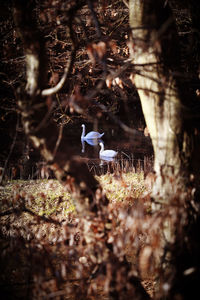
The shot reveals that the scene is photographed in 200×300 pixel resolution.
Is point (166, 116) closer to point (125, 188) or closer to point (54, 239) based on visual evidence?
point (125, 188)

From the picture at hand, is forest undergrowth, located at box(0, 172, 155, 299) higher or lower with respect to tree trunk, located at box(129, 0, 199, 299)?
lower

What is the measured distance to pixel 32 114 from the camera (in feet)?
7.41

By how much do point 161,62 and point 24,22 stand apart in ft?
4.58

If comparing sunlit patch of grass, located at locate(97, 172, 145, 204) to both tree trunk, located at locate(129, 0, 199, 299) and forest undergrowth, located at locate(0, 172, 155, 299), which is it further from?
tree trunk, located at locate(129, 0, 199, 299)

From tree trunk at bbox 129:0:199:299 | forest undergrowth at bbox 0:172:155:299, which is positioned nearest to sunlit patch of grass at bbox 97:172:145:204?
forest undergrowth at bbox 0:172:155:299

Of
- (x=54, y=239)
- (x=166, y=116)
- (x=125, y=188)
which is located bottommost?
(x=54, y=239)

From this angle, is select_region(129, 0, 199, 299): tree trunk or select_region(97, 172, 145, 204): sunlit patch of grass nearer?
select_region(129, 0, 199, 299): tree trunk

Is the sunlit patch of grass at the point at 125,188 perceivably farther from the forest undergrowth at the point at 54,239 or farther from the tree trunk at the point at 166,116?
the tree trunk at the point at 166,116

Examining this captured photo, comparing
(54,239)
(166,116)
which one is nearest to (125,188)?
(54,239)

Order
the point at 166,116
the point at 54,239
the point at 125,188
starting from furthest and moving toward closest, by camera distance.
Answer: the point at 125,188 < the point at 54,239 < the point at 166,116

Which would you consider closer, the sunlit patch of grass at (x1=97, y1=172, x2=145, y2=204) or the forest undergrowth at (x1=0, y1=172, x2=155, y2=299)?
the forest undergrowth at (x1=0, y1=172, x2=155, y2=299)

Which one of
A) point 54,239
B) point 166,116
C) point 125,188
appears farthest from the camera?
point 125,188

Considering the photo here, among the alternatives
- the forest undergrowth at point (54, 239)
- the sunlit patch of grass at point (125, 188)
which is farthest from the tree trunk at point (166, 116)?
the sunlit patch of grass at point (125, 188)

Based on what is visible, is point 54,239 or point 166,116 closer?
point 166,116
